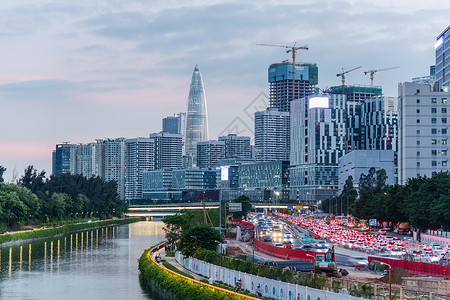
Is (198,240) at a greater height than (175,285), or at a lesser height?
greater

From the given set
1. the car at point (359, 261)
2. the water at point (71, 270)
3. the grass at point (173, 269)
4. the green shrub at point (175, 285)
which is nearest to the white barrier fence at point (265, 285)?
the grass at point (173, 269)

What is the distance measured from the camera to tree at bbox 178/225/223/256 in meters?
95.2

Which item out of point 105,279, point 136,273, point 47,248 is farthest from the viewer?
point 47,248

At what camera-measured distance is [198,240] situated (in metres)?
97.1

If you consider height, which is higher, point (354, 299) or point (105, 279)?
point (354, 299)

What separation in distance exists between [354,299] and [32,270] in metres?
72.6

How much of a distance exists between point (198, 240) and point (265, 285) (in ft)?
120

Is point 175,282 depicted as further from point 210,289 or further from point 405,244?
point 405,244

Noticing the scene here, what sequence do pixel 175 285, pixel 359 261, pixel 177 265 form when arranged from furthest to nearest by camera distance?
pixel 359 261 → pixel 177 265 → pixel 175 285

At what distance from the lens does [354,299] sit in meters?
47.6

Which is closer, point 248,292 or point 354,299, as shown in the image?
point 354,299

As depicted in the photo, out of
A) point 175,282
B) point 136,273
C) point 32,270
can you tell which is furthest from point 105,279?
point 175,282

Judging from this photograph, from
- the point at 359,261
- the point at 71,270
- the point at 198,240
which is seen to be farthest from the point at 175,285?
the point at 71,270

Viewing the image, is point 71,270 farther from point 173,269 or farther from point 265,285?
point 265,285
